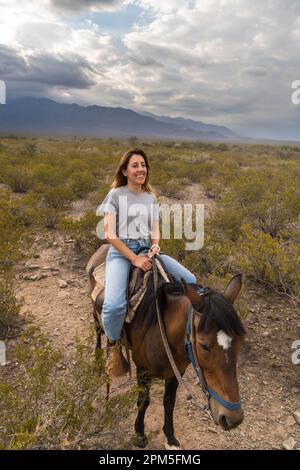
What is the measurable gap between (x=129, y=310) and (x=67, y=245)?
4.68 metres

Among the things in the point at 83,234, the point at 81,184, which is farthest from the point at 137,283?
the point at 81,184

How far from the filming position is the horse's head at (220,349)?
6.77ft

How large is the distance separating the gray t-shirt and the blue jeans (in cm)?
9

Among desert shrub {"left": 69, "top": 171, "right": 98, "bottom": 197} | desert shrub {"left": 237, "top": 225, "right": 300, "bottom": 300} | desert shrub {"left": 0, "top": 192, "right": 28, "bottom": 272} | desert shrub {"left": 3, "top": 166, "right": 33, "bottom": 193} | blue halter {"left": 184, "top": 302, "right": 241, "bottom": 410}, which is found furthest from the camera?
desert shrub {"left": 3, "top": 166, "right": 33, "bottom": 193}

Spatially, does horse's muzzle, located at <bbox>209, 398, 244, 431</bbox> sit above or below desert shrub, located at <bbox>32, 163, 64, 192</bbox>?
below

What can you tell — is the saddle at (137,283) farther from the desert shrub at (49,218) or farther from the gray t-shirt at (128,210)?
the desert shrub at (49,218)

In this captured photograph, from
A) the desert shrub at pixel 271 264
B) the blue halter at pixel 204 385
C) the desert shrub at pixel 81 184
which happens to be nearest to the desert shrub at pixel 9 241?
the desert shrub at pixel 271 264

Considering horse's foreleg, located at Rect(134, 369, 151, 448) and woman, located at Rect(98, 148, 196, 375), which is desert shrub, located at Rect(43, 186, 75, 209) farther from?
horse's foreleg, located at Rect(134, 369, 151, 448)

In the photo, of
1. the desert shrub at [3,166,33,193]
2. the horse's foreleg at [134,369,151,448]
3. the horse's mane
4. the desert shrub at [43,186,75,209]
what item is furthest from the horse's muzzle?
the desert shrub at [3,166,33,193]

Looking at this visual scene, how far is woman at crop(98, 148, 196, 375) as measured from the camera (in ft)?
10.2

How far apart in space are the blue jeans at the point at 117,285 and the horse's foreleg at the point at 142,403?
44 centimetres

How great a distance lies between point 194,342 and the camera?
2.23 m

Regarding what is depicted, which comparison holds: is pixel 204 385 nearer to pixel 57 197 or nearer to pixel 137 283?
pixel 137 283

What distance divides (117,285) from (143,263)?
0.32m
